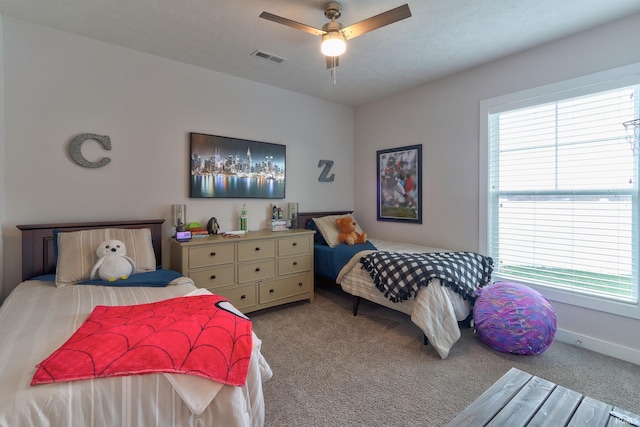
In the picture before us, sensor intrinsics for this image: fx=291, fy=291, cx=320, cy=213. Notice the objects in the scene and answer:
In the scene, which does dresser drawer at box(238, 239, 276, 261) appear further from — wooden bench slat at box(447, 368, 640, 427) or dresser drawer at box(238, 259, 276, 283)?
wooden bench slat at box(447, 368, 640, 427)

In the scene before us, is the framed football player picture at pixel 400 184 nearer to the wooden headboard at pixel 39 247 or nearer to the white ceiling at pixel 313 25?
the white ceiling at pixel 313 25

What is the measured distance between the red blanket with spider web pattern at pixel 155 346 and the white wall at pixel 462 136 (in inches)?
113

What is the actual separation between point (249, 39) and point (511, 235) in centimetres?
322

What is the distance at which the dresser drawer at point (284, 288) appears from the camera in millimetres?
3205

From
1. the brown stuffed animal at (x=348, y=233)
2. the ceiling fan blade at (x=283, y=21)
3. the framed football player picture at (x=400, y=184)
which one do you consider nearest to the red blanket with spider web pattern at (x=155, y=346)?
the ceiling fan blade at (x=283, y=21)

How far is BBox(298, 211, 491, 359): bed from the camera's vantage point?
234 cm

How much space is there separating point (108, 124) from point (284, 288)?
240 cm

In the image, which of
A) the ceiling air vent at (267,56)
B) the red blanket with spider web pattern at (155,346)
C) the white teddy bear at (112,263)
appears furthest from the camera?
the ceiling air vent at (267,56)

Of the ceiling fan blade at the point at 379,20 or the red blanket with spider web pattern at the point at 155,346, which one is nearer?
the red blanket with spider web pattern at the point at 155,346

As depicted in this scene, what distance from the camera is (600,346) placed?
8.02ft

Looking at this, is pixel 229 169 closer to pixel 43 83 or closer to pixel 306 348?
pixel 43 83

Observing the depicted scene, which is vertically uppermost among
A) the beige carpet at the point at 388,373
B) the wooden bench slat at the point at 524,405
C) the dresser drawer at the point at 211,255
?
the dresser drawer at the point at 211,255

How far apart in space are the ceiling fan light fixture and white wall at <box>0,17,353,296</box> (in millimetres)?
1227

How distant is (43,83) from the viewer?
8.05ft
